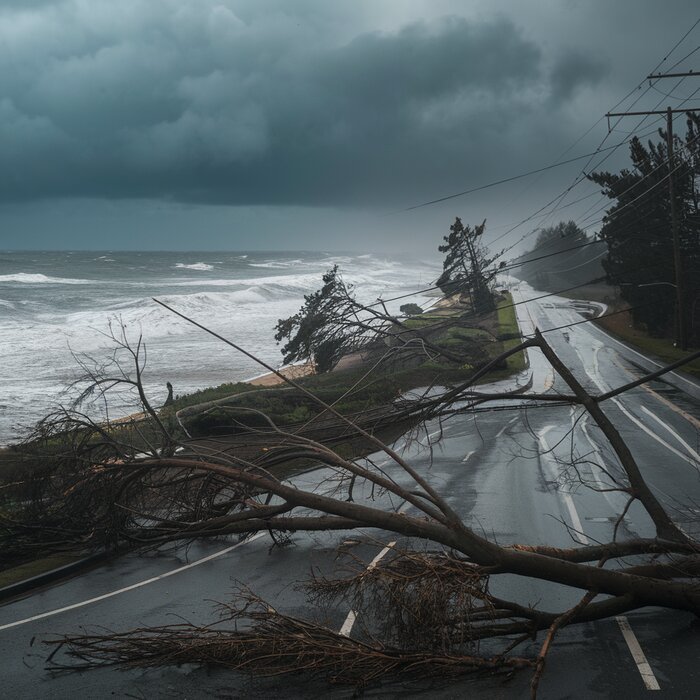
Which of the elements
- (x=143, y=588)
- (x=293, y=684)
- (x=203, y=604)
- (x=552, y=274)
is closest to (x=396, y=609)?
(x=293, y=684)

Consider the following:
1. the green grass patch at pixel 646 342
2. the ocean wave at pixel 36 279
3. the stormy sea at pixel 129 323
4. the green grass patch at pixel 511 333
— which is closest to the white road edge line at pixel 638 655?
the stormy sea at pixel 129 323

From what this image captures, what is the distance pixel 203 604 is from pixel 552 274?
96.0 m

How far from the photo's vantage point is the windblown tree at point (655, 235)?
3384cm

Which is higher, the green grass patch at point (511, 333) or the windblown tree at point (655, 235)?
the windblown tree at point (655, 235)

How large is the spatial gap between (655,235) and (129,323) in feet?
116

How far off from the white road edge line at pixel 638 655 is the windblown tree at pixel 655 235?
91.0ft

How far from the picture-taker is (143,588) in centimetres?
933

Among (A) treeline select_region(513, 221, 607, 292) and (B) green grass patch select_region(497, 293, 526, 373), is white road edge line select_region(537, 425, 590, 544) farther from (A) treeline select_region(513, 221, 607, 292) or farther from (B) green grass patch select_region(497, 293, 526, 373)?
(A) treeline select_region(513, 221, 607, 292)

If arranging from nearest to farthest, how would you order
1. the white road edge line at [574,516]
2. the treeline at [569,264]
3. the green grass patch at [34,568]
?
the green grass patch at [34,568], the white road edge line at [574,516], the treeline at [569,264]

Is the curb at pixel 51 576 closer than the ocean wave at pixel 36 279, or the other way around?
the curb at pixel 51 576

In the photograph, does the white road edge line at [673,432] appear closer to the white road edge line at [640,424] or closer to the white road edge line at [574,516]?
the white road edge line at [640,424]

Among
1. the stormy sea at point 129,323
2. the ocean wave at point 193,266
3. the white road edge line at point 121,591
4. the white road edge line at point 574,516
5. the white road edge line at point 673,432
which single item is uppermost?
the ocean wave at point 193,266

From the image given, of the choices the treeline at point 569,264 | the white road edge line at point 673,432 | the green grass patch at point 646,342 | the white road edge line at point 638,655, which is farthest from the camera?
the treeline at point 569,264

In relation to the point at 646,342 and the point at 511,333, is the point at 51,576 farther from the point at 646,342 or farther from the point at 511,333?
the point at 646,342
